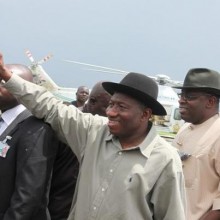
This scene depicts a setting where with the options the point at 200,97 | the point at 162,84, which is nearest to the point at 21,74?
the point at 200,97

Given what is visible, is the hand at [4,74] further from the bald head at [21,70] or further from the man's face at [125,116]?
the man's face at [125,116]

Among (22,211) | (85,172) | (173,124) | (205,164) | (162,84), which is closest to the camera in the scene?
(22,211)

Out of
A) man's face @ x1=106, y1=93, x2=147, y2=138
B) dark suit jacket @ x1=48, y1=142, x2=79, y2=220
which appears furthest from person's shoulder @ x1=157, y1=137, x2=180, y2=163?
dark suit jacket @ x1=48, y1=142, x2=79, y2=220

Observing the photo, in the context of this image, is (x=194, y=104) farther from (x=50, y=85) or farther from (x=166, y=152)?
(x=50, y=85)

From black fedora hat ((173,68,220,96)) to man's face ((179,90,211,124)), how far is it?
0.15 feet

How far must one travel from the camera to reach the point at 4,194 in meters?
2.72

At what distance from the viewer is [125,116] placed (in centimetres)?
281

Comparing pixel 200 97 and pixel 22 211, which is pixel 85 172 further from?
pixel 200 97

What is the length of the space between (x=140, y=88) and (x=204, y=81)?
1023mm

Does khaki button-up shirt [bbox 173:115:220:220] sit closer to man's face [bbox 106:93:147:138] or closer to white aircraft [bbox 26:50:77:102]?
man's face [bbox 106:93:147:138]

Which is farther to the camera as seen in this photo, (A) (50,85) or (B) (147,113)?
(A) (50,85)

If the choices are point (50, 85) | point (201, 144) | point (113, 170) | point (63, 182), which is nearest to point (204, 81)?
point (201, 144)

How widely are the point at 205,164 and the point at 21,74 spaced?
1.61 m

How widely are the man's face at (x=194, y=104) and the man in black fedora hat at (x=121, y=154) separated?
0.71m
